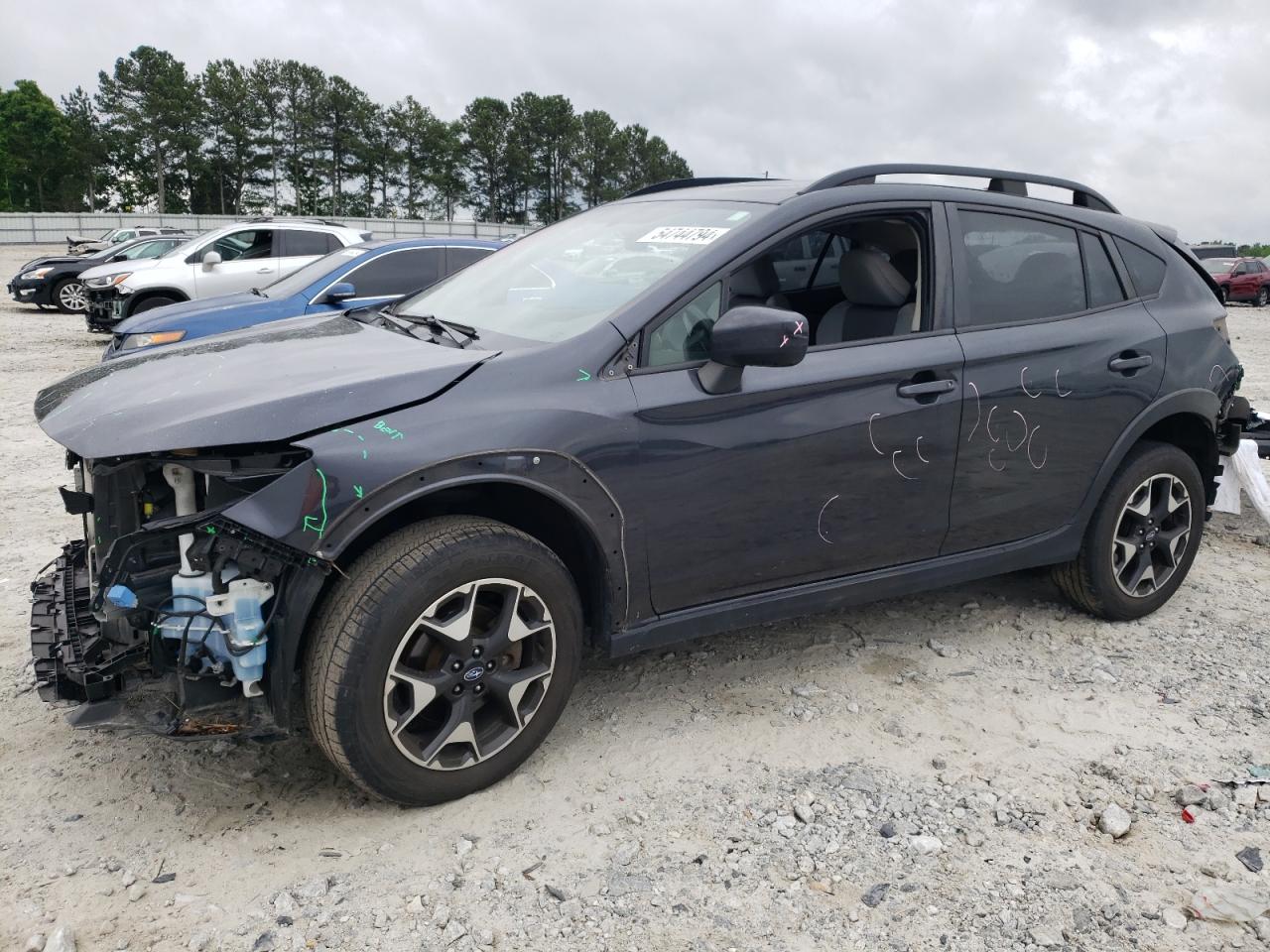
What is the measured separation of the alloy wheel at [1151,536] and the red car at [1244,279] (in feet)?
104

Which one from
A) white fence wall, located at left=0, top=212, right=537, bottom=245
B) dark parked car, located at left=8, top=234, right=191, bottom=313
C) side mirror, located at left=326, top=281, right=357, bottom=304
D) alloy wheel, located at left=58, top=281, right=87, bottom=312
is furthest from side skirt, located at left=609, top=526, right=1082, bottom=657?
white fence wall, located at left=0, top=212, right=537, bottom=245

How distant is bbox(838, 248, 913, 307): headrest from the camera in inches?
146

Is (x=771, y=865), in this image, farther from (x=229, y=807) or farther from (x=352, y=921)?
(x=229, y=807)

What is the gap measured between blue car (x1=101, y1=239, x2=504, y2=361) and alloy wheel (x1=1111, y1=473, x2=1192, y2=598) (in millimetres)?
4961

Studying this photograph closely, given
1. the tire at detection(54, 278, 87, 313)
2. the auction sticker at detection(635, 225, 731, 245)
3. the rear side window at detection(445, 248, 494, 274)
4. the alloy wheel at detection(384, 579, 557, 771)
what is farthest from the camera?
the tire at detection(54, 278, 87, 313)

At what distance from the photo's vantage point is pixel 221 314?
824 cm

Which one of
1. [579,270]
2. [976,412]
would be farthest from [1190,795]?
[579,270]

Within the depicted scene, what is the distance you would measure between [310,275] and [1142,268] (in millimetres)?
6887

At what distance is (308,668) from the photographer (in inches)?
106

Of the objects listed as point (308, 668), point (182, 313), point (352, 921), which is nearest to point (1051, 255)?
point (308, 668)

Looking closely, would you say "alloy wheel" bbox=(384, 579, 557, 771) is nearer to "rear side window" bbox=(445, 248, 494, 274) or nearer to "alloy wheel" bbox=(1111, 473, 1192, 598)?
"alloy wheel" bbox=(1111, 473, 1192, 598)

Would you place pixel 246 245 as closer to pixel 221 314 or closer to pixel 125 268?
pixel 125 268

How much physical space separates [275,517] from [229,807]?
3.27ft

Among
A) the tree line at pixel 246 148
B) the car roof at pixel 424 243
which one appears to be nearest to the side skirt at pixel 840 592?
the car roof at pixel 424 243
